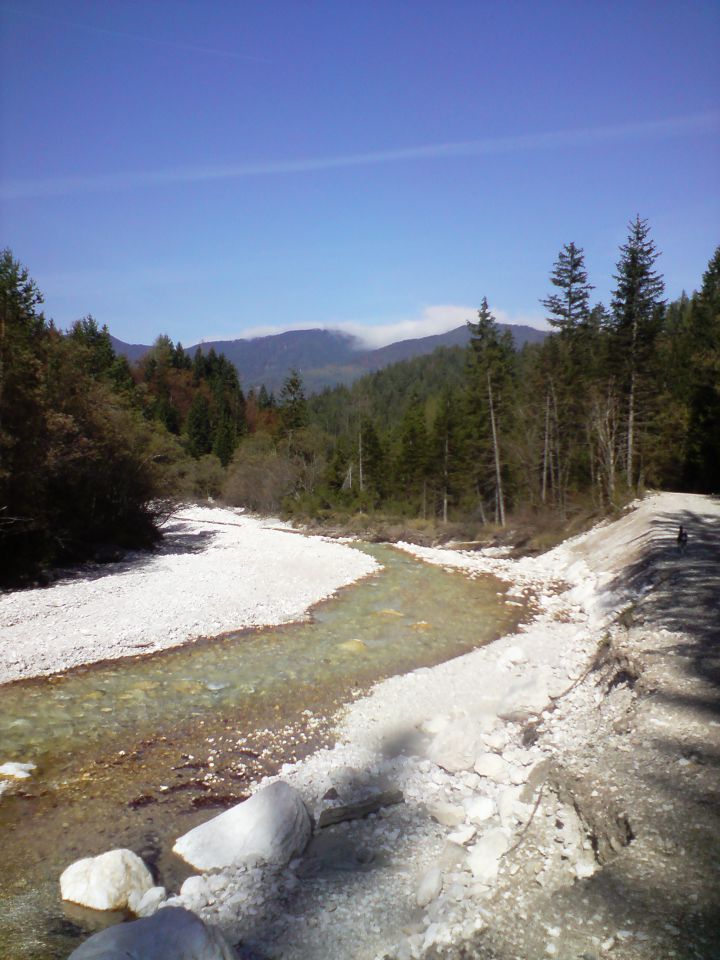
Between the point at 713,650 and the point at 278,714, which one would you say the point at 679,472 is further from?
the point at 278,714

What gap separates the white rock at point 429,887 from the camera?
14.0 feet

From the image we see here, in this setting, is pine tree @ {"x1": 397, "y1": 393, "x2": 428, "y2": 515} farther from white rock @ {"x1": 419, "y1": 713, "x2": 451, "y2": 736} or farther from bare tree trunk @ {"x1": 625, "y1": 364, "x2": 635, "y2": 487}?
white rock @ {"x1": 419, "y1": 713, "x2": 451, "y2": 736}

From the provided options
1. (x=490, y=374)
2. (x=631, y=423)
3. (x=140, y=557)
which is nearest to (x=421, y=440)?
(x=490, y=374)

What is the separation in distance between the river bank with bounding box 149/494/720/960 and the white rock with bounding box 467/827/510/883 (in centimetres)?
1

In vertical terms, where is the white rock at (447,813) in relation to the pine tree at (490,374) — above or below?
below

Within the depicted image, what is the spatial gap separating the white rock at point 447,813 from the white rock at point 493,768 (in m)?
0.67

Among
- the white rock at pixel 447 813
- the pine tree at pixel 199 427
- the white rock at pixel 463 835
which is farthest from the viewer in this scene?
the pine tree at pixel 199 427

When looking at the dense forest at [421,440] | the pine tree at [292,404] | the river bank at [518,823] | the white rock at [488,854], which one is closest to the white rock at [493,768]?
the river bank at [518,823]

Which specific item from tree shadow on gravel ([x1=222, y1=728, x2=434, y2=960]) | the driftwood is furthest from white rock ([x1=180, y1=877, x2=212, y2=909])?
the driftwood

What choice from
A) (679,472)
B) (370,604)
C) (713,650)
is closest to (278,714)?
(713,650)

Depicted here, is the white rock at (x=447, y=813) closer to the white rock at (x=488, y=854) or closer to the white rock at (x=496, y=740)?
the white rock at (x=488, y=854)

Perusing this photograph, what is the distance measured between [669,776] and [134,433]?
20.3m

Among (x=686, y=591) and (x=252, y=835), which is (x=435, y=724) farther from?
(x=686, y=591)

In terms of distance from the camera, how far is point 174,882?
16.2 feet
